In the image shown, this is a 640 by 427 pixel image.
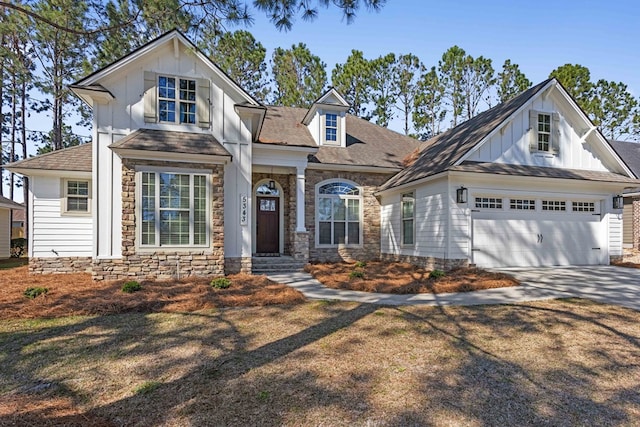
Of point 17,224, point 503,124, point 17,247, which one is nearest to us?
point 503,124

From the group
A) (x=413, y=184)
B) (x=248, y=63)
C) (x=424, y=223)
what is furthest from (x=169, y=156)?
(x=248, y=63)

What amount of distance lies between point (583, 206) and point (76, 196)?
1683cm

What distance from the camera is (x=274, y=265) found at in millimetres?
11406

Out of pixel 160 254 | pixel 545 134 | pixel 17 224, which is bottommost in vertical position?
pixel 160 254

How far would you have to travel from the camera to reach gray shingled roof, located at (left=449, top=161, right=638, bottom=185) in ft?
35.3

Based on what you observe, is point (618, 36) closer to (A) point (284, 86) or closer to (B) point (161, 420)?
(B) point (161, 420)

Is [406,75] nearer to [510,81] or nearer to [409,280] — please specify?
[510,81]

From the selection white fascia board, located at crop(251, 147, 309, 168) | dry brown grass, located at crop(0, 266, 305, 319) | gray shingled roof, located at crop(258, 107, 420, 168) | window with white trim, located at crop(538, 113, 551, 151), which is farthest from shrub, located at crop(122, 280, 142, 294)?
window with white trim, located at crop(538, 113, 551, 151)

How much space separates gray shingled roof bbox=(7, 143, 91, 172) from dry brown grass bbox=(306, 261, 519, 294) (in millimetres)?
7934

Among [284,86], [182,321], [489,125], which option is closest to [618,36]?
[489,125]

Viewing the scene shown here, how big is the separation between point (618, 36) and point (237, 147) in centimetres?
1236

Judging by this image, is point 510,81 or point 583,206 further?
→ point 510,81

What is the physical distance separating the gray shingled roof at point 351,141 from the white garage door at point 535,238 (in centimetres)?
463

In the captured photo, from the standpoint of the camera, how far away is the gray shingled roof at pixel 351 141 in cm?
1359
